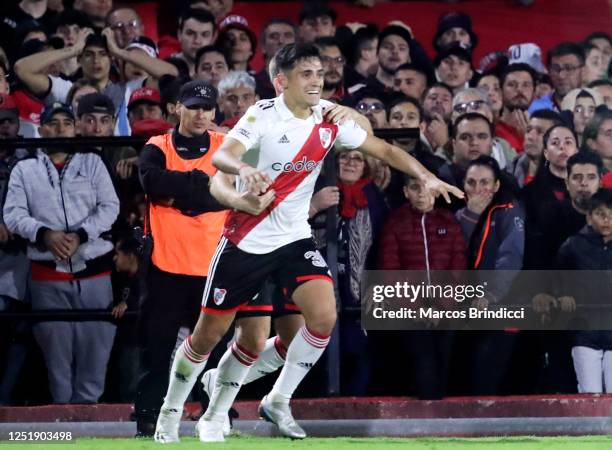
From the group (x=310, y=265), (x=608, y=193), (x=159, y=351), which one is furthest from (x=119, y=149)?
(x=608, y=193)

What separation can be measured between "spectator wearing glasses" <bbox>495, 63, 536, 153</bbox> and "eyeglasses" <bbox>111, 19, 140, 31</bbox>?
9.69ft

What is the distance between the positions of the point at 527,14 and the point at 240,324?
594 centimetres

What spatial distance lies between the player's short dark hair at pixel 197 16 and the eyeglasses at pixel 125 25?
0.35 meters

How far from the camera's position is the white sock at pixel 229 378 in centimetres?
644

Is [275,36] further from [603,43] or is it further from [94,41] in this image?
[603,43]

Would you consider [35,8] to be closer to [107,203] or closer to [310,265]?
[107,203]

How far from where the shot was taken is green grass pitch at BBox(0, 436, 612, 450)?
19.7 feet

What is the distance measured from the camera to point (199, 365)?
6.38 metres

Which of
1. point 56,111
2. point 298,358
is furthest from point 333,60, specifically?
point 298,358

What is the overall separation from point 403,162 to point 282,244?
754mm

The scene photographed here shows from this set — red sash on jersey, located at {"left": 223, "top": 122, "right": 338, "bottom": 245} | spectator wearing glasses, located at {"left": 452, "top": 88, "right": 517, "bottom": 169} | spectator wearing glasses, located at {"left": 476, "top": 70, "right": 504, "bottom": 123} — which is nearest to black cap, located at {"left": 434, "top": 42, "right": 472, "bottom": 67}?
spectator wearing glasses, located at {"left": 476, "top": 70, "right": 504, "bottom": 123}

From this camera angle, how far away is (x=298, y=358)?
6316mm

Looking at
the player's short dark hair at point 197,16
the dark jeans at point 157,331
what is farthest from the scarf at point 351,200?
the player's short dark hair at point 197,16

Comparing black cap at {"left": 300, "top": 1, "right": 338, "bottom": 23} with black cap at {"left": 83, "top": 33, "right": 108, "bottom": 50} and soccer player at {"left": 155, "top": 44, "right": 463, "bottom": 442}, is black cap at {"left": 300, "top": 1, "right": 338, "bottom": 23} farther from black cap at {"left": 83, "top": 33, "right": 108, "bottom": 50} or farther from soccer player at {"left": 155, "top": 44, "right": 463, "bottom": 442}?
soccer player at {"left": 155, "top": 44, "right": 463, "bottom": 442}
